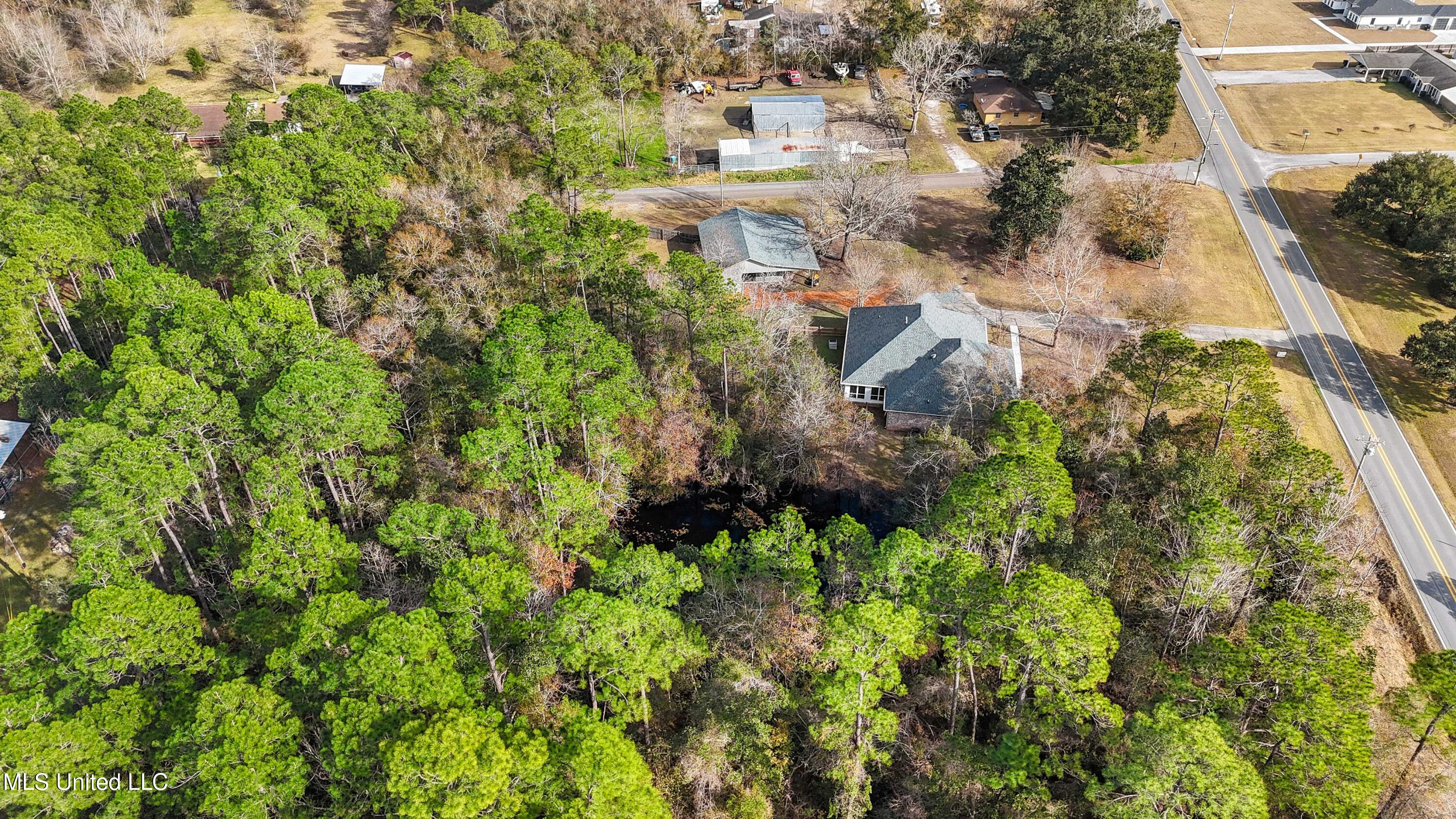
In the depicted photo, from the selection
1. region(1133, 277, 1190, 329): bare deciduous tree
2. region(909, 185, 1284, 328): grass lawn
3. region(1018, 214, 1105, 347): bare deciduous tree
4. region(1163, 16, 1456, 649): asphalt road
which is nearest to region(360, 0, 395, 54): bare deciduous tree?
region(909, 185, 1284, 328): grass lawn

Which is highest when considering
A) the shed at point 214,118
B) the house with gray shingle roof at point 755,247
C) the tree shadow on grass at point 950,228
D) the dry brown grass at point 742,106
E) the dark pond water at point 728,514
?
the shed at point 214,118

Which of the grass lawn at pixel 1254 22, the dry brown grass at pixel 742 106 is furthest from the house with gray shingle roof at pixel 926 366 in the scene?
the grass lawn at pixel 1254 22

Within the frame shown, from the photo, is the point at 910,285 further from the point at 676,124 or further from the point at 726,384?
the point at 676,124

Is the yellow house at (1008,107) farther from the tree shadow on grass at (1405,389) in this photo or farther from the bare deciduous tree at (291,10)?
the bare deciduous tree at (291,10)

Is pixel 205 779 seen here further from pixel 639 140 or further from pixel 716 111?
pixel 716 111

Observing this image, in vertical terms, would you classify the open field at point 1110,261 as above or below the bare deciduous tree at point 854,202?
below

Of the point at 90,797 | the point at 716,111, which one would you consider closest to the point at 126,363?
the point at 90,797
